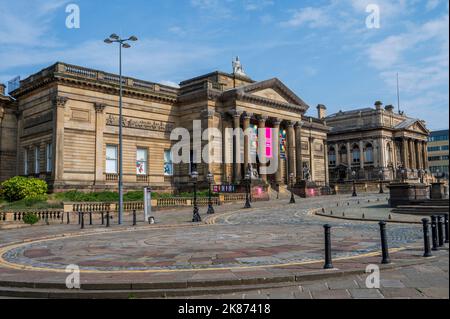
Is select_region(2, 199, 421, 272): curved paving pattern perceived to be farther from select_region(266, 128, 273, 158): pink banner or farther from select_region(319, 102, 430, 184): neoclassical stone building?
select_region(319, 102, 430, 184): neoclassical stone building

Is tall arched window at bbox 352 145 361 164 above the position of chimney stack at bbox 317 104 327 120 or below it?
below

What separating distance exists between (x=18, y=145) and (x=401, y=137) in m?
73.2

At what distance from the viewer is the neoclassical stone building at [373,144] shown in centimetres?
8519

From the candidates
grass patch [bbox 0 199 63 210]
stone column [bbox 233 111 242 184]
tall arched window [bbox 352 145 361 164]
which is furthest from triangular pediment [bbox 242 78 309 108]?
tall arched window [bbox 352 145 361 164]

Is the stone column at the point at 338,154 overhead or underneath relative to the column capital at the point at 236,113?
underneath

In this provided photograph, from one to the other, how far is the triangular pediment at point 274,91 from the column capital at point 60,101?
731 inches

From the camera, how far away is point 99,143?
3969 centimetres

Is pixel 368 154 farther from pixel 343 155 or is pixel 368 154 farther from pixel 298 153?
pixel 298 153

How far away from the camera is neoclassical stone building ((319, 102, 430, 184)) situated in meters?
85.2

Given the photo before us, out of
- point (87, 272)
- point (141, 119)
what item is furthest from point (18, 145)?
point (87, 272)

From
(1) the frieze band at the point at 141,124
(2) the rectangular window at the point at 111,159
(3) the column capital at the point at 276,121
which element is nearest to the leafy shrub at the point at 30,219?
(2) the rectangular window at the point at 111,159

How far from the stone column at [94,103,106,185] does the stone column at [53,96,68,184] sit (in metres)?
3.33

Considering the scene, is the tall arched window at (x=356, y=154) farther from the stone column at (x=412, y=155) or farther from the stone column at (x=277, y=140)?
the stone column at (x=277, y=140)
